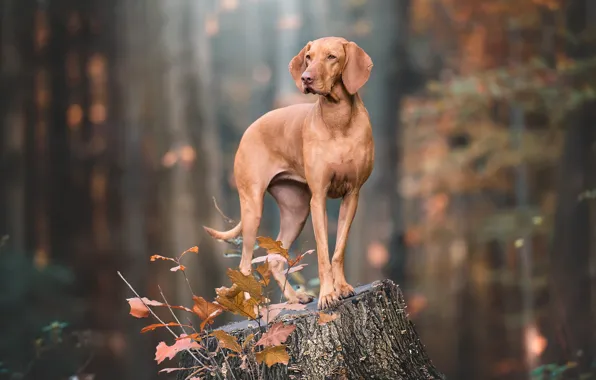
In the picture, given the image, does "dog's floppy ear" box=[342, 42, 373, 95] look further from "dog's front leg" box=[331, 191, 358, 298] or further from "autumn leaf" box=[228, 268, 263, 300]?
"autumn leaf" box=[228, 268, 263, 300]

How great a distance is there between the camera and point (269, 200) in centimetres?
584

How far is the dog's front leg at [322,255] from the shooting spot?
2.84 metres

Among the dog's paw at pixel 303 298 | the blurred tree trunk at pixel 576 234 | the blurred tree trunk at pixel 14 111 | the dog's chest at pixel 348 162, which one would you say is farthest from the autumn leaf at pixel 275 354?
the blurred tree trunk at pixel 14 111

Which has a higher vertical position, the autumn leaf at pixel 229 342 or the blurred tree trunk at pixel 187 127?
the blurred tree trunk at pixel 187 127

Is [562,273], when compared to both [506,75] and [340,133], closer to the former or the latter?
[506,75]

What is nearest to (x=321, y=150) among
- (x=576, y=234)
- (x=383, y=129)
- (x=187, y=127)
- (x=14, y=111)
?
(x=383, y=129)

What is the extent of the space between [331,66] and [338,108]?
0.19 metres

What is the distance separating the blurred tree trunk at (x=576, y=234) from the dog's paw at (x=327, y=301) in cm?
357

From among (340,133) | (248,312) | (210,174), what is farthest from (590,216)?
(248,312)

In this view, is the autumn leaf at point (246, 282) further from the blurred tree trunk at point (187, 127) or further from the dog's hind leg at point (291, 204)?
the blurred tree trunk at point (187, 127)

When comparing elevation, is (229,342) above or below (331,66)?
below

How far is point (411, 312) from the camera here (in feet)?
19.7

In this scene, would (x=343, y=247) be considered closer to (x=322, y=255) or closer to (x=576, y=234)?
(x=322, y=255)

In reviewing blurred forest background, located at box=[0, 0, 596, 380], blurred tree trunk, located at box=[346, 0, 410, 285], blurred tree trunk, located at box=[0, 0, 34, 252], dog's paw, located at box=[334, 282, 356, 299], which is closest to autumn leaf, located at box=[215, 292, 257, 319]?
dog's paw, located at box=[334, 282, 356, 299]
